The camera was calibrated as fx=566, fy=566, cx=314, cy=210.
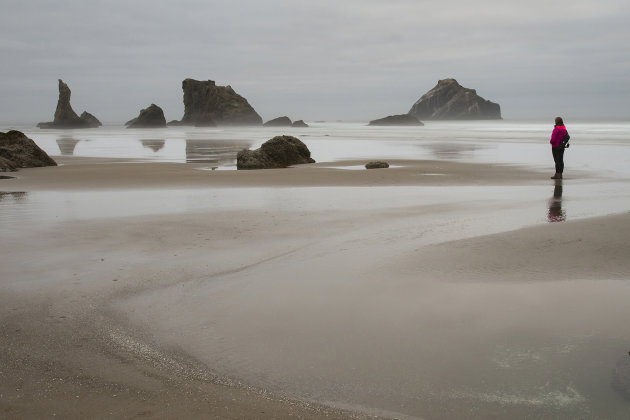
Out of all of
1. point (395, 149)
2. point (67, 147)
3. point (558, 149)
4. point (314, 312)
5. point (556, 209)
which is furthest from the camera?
point (67, 147)

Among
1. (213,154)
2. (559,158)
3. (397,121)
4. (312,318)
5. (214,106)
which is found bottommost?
(312,318)

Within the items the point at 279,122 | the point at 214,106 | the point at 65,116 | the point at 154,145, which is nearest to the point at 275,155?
the point at 154,145

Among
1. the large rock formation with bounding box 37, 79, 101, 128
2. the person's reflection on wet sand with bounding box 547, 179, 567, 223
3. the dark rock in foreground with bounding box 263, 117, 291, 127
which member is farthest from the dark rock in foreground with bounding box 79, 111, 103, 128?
the person's reflection on wet sand with bounding box 547, 179, 567, 223

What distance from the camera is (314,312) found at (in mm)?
4383

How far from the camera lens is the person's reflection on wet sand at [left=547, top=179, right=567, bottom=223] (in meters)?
8.38

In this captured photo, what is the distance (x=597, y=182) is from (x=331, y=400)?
1274 centimetres

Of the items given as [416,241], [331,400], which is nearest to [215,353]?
[331,400]

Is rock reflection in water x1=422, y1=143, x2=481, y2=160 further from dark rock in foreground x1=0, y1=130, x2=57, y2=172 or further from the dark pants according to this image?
dark rock in foreground x1=0, y1=130, x2=57, y2=172

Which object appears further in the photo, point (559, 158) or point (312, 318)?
point (559, 158)

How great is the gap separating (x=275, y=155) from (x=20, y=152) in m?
8.45

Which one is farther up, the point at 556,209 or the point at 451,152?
the point at 451,152

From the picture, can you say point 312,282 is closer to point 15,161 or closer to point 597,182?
point 597,182

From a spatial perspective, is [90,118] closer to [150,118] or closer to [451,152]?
[150,118]

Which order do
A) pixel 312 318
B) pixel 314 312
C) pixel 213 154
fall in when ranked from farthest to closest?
pixel 213 154
pixel 314 312
pixel 312 318
